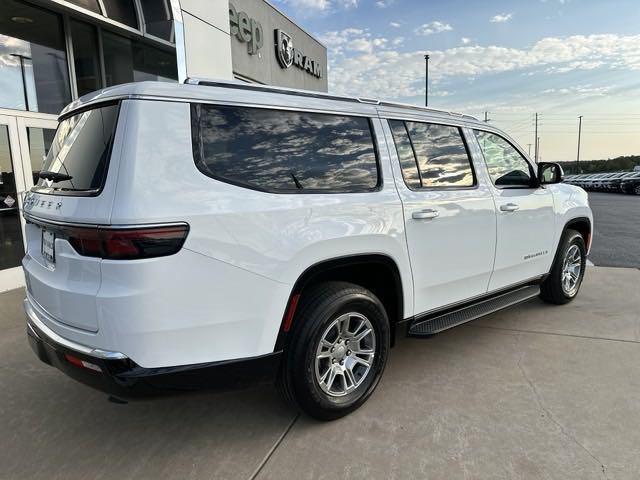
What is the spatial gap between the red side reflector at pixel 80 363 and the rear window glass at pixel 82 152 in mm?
838

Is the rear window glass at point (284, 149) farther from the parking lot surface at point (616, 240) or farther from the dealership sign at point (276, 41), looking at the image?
the dealership sign at point (276, 41)

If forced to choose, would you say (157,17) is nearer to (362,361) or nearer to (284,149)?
(284,149)

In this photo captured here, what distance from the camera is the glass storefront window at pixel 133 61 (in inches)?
311

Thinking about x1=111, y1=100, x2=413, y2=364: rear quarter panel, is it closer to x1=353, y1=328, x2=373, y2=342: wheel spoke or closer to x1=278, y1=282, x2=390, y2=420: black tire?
x1=278, y1=282, x2=390, y2=420: black tire

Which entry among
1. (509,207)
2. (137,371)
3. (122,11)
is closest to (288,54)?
(122,11)

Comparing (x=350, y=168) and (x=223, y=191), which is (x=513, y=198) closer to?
(x=350, y=168)

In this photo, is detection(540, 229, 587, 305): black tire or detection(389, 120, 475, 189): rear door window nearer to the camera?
detection(389, 120, 475, 189): rear door window

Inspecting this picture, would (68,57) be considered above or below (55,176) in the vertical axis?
above

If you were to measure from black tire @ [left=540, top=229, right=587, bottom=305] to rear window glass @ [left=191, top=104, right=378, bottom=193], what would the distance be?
2820 millimetres

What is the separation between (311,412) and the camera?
275cm

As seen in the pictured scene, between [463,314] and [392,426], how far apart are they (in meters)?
1.23

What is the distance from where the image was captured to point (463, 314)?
3660mm

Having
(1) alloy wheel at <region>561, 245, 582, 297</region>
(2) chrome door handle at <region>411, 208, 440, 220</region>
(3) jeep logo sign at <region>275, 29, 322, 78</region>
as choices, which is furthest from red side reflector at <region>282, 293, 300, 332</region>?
(3) jeep logo sign at <region>275, 29, 322, 78</region>

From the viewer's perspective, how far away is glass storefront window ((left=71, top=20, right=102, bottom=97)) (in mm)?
7332
